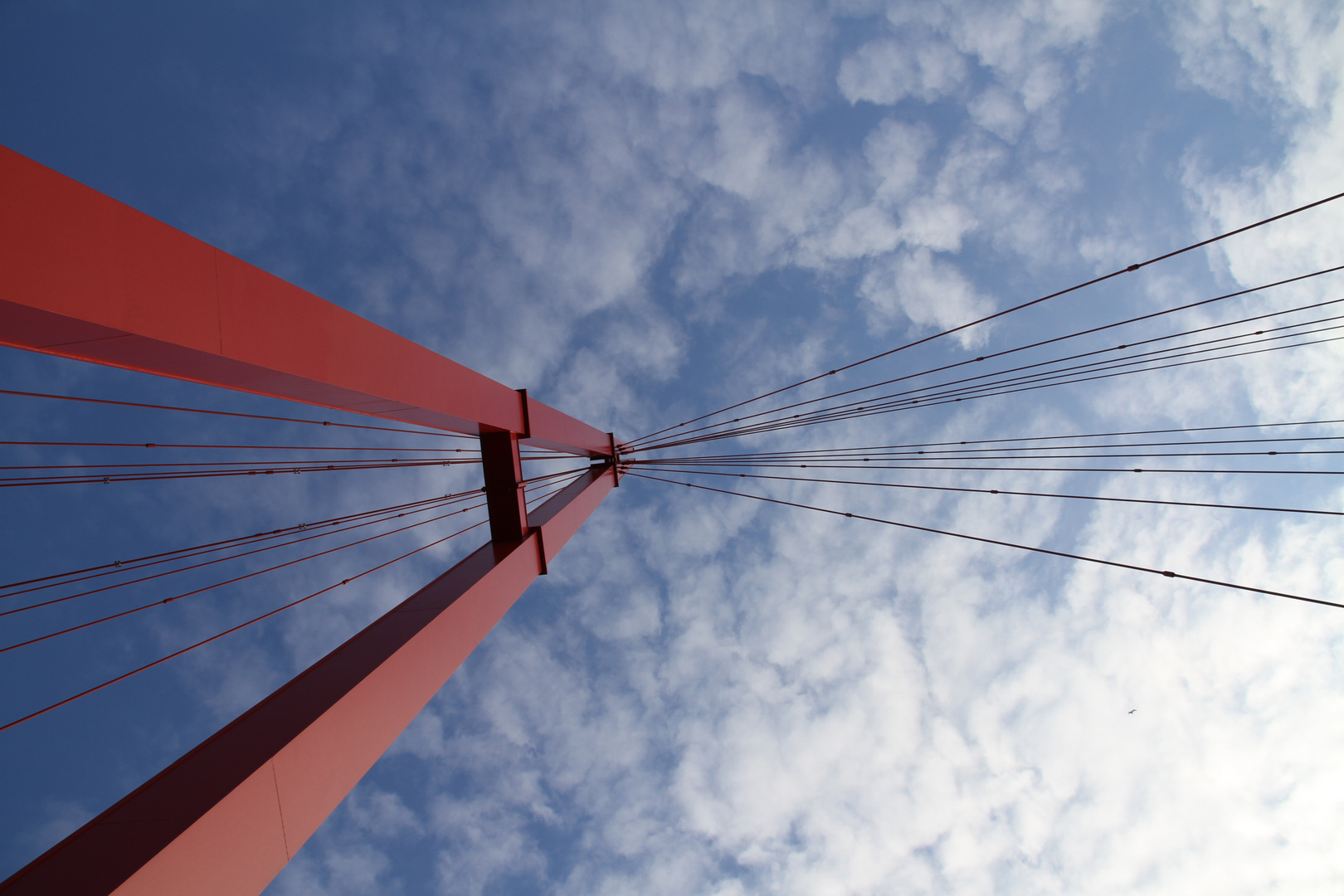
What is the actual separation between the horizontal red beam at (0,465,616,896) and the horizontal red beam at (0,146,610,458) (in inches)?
82.4

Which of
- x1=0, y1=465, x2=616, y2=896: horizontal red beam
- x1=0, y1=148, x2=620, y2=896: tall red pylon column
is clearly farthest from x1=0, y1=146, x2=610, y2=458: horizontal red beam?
x1=0, y1=465, x2=616, y2=896: horizontal red beam

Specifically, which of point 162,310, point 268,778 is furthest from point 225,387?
point 268,778

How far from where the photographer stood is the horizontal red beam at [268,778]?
7.66 feet

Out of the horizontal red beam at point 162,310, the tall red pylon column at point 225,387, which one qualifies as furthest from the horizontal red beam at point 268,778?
the horizontal red beam at point 162,310

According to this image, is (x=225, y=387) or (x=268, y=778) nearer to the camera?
(x=268, y=778)

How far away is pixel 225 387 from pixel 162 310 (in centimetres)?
137

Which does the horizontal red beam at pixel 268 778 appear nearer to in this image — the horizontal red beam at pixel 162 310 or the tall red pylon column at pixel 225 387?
the tall red pylon column at pixel 225 387

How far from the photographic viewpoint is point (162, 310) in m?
2.88

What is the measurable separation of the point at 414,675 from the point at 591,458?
29.1 ft

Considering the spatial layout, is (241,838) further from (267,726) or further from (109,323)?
(109,323)

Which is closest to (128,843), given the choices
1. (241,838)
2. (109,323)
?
(241,838)

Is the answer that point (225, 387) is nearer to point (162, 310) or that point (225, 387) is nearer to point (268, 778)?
point (162, 310)

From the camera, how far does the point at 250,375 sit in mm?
3703

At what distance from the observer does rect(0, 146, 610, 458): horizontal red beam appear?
2.39 m
